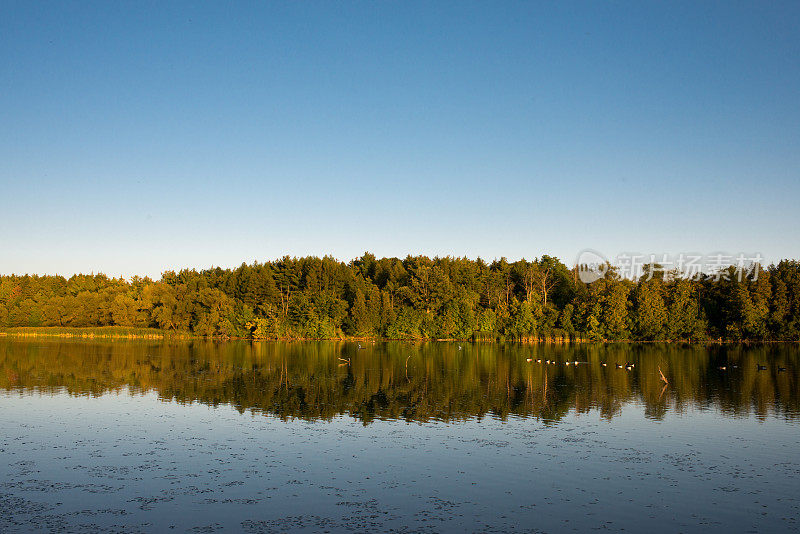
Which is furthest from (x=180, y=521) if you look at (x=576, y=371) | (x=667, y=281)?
(x=667, y=281)

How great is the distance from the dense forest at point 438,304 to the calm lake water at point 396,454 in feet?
181

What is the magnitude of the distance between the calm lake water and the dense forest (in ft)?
181

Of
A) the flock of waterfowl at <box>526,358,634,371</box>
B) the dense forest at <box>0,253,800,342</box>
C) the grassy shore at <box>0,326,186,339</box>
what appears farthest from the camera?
the grassy shore at <box>0,326,186,339</box>

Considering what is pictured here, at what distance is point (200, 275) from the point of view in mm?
122000

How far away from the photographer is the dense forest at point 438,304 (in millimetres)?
97562

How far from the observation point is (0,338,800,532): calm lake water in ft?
51.4

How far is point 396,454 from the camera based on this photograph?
22312 mm

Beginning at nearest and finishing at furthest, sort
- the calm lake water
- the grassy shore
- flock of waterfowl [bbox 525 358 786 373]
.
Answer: the calm lake water, flock of waterfowl [bbox 525 358 786 373], the grassy shore

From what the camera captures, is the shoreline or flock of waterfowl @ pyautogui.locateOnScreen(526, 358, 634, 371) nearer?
flock of waterfowl @ pyautogui.locateOnScreen(526, 358, 634, 371)

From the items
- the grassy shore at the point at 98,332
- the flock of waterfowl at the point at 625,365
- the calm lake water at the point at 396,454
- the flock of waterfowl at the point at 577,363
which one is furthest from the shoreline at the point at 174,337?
the calm lake water at the point at 396,454

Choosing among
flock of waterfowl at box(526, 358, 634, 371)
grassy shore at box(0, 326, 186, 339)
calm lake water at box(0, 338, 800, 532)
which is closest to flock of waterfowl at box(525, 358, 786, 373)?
flock of waterfowl at box(526, 358, 634, 371)

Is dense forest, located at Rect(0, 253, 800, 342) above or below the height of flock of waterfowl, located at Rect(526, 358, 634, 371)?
above

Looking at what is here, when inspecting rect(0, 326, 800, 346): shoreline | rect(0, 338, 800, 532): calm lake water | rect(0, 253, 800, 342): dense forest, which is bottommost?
rect(0, 326, 800, 346): shoreline

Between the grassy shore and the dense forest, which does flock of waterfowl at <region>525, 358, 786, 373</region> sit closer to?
the dense forest
